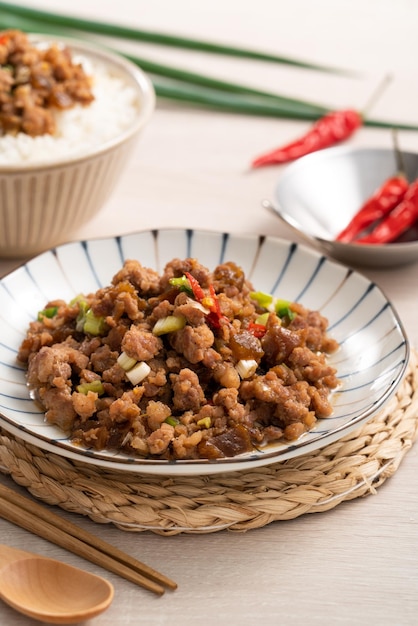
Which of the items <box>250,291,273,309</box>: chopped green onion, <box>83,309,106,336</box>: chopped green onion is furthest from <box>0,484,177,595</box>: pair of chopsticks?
<box>250,291,273,309</box>: chopped green onion

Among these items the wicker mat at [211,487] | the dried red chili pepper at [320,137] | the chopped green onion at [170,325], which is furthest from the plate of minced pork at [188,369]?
the dried red chili pepper at [320,137]

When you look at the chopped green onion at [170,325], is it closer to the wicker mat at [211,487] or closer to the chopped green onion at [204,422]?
the chopped green onion at [204,422]

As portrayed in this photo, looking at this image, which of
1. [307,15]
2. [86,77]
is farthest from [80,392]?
[307,15]

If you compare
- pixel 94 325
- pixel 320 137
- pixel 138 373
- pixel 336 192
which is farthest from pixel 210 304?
pixel 320 137

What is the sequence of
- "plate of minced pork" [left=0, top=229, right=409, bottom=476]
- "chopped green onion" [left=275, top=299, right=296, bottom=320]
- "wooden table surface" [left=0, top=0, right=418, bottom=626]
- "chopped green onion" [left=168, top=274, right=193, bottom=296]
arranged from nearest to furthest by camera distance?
"wooden table surface" [left=0, top=0, right=418, bottom=626]
"plate of minced pork" [left=0, top=229, right=409, bottom=476]
"chopped green onion" [left=168, top=274, right=193, bottom=296]
"chopped green onion" [left=275, top=299, right=296, bottom=320]

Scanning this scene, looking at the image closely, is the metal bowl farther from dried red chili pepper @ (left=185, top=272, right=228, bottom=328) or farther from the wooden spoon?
the wooden spoon
